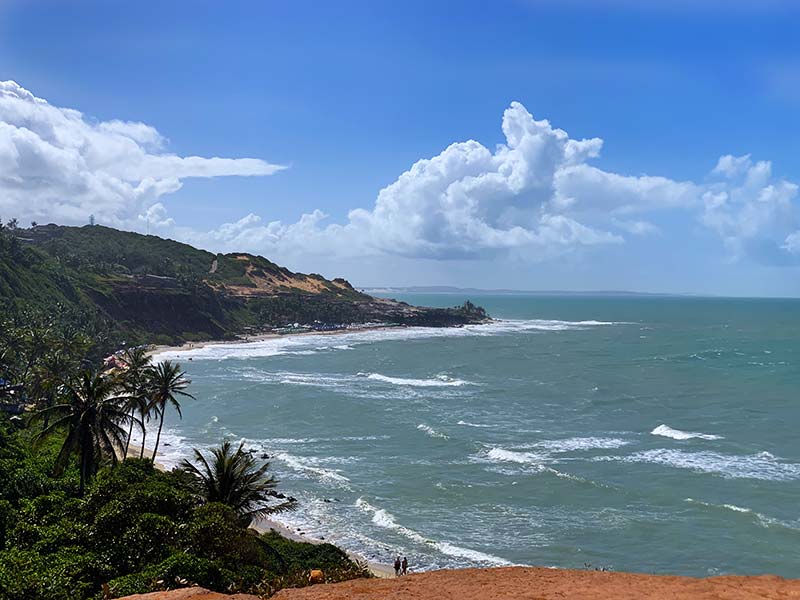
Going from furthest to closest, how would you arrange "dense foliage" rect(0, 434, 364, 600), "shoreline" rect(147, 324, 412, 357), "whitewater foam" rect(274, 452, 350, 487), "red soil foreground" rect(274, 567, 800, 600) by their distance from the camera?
"shoreline" rect(147, 324, 412, 357) → "whitewater foam" rect(274, 452, 350, 487) → "dense foliage" rect(0, 434, 364, 600) → "red soil foreground" rect(274, 567, 800, 600)

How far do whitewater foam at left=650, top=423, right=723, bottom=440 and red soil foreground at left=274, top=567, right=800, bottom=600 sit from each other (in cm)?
4104

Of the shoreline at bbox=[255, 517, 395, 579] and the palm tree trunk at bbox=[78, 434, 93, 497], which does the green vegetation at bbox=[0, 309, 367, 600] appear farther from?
the shoreline at bbox=[255, 517, 395, 579]

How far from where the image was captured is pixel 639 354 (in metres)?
125

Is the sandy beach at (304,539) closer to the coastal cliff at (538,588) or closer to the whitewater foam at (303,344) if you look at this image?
the coastal cliff at (538,588)

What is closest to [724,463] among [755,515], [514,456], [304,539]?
[755,515]

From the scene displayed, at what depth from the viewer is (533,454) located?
5216 cm

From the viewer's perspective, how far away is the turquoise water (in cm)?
3550

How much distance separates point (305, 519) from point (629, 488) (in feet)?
74.9

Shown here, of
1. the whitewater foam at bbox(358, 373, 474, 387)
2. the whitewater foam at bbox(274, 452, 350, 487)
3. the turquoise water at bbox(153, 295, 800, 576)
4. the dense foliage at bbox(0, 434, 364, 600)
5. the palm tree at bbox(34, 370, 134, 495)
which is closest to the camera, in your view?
the dense foliage at bbox(0, 434, 364, 600)

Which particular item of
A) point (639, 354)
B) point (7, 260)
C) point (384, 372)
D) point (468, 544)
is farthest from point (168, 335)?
point (468, 544)

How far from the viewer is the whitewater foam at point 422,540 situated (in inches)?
1298

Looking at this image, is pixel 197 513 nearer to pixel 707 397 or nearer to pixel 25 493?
pixel 25 493

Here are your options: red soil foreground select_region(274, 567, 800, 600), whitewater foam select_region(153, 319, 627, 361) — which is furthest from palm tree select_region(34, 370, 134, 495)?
whitewater foam select_region(153, 319, 627, 361)

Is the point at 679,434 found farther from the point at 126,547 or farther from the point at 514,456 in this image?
the point at 126,547
